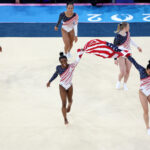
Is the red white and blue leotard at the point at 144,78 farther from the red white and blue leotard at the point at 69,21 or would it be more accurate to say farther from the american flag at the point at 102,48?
the red white and blue leotard at the point at 69,21

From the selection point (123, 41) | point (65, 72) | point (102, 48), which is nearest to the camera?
point (65, 72)

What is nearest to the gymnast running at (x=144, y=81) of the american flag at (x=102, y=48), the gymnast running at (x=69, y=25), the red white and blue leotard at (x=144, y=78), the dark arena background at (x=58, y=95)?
the red white and blue leotard at (x=144, y=78)

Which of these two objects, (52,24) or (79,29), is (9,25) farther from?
(79,29)

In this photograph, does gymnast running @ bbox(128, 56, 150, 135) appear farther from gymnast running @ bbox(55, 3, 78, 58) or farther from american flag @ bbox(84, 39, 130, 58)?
gymnast running @ bbox(55, 3, 78, 58)

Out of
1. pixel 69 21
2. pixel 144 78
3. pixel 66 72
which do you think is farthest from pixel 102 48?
pixel 69 21

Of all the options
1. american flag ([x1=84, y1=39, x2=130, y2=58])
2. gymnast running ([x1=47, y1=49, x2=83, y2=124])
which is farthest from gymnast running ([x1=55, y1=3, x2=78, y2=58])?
gymnast running ([x1=47, y1=49, x2=83, y2=124])

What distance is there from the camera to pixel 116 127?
5.72 meters

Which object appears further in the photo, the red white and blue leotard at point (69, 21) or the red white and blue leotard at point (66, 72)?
the red white and blue leotard at point (69, 21)

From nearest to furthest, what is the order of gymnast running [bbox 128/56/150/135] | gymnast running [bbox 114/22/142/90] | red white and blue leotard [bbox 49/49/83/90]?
gymnast running [bbox 128/56/150/135]
red white and blue leotard [bbox 49/49/83/90]
gymnast running [bbox 114/22/142/90]

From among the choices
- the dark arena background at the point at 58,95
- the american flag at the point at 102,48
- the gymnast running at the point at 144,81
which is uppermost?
the american flag at the point at 102,48

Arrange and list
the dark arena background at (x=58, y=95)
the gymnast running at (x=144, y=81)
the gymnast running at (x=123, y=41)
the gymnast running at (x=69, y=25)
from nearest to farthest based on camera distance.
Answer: the gymnast running at (x=144, y=81) < the dark arena background at (x=58, y=95) < the gymnast running at (x=123, y=41) < the gymnast running at (x=69, y=25)

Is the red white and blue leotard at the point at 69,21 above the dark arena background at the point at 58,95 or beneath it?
above

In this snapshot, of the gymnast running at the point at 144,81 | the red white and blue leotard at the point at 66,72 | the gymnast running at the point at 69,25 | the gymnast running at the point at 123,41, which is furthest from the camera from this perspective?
the gymnast running at the point at 69,25

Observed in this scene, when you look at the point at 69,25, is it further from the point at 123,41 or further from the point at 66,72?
Result: the point at 66,72
